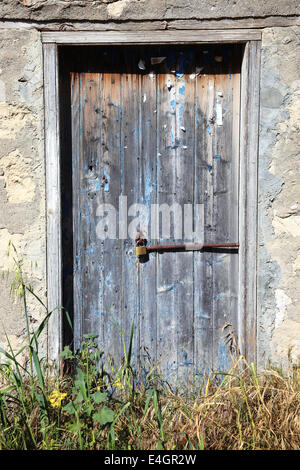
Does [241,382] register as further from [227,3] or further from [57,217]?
[227,3]

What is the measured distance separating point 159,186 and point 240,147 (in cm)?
52

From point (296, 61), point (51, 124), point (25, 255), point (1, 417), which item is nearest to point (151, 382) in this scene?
point (1, 417)

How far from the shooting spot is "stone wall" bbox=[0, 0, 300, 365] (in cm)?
235

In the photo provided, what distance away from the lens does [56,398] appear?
83.1 inches

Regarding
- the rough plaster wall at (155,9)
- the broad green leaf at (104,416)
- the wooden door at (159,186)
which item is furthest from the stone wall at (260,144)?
the broad green leaf at (104,416)

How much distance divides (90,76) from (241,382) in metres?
1.89

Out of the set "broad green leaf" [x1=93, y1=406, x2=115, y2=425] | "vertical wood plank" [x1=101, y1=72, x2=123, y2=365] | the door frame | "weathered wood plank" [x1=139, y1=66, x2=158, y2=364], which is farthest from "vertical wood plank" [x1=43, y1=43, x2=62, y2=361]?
"broad green leaf" [x1=93, y1=406, x2=115, y2=425]

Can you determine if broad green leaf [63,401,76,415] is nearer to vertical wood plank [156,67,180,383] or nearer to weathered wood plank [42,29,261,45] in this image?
vertical wood plank [156,67,180,383]

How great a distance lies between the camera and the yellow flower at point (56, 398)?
2067mm

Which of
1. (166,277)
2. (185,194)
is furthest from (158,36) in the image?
(166,277)

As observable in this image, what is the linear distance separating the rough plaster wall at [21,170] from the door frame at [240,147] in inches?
1.7

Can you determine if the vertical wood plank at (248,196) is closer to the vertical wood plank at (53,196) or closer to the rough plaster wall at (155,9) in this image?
the rough plaster wall at (155,9)

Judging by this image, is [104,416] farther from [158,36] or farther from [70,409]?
[158,36]

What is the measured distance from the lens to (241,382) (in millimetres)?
2209
